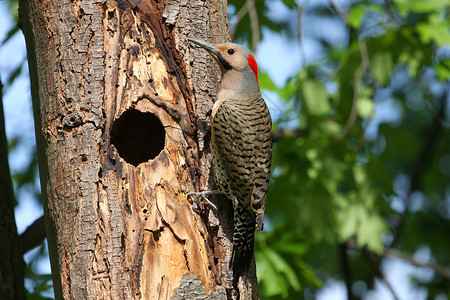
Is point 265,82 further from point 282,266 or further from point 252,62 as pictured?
point 282,266

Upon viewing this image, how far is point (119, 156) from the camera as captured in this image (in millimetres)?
3084

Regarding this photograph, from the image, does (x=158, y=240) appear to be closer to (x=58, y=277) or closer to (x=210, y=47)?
(x=58, y=277)

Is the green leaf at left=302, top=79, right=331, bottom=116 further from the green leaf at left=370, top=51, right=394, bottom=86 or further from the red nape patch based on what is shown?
the red nape patch

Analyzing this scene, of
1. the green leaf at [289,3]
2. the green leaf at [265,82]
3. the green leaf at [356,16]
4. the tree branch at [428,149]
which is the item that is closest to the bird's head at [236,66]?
the green leaf at [289,3]

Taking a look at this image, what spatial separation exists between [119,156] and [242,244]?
2.81 feet

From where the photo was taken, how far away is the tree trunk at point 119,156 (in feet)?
9.21

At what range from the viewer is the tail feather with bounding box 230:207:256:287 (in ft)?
9.86

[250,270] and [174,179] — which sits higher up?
[174,179]

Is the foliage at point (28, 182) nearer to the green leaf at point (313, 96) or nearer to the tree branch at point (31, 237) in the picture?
the tree branch at point (31, 237)

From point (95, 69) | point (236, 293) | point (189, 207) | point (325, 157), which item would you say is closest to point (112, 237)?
point (189, 207)

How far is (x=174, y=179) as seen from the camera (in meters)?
3.07

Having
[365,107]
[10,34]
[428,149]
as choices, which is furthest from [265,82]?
[428,149]

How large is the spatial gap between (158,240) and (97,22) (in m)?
1.29

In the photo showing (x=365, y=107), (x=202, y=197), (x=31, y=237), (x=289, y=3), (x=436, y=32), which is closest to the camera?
(x=202, y=197)
